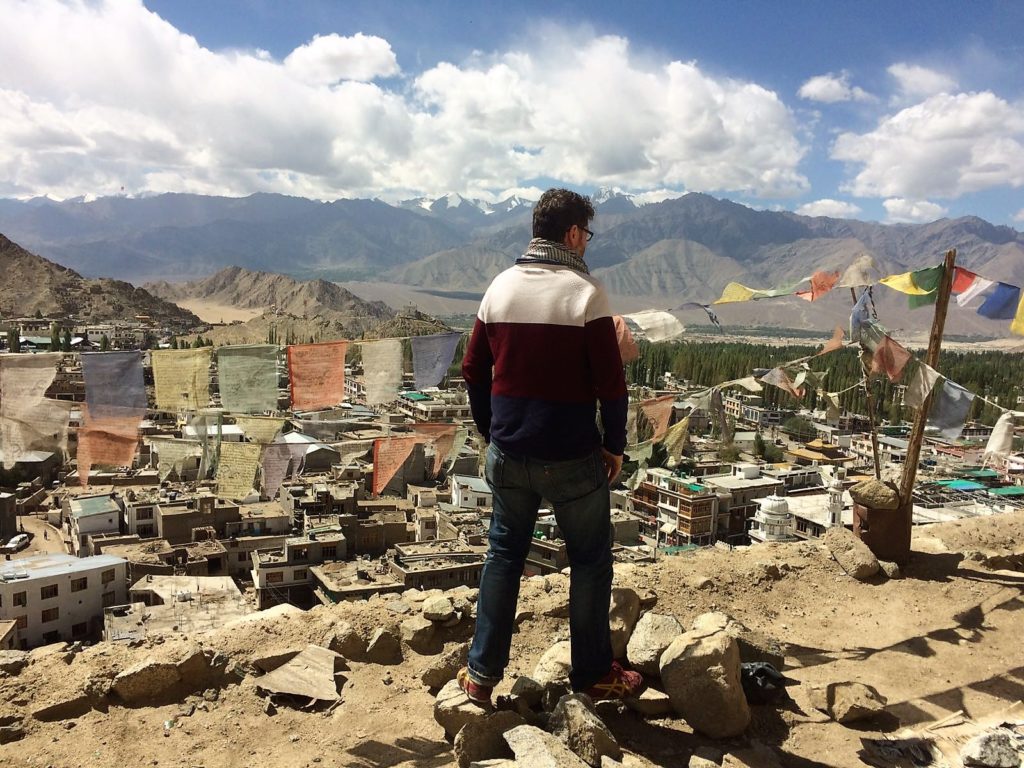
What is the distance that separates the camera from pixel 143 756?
3.95 metres

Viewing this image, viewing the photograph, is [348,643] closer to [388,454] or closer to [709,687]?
[709,687]

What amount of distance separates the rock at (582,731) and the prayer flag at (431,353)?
5.42 metres

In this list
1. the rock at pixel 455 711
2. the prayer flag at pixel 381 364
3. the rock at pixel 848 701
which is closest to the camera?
the rock at pixel 455 711

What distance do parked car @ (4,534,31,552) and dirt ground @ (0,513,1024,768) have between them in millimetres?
26810

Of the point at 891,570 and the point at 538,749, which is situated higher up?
the point at 538,749

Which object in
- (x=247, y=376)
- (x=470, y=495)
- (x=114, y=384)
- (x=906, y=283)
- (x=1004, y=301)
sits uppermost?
(x=906, y=283)

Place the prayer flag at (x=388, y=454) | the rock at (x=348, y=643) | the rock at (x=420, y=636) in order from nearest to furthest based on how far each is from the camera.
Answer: the rock at (x=348, y=643), the rock at (x=420, y=636), the prayer flag at (x=388, y=454)

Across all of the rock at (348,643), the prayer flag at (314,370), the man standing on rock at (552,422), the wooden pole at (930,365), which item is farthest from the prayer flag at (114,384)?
the wooden pole at (930,365)

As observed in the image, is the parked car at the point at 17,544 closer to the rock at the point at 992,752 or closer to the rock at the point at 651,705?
the rock at the point at 651,705

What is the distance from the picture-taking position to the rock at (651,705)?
4.07 meters

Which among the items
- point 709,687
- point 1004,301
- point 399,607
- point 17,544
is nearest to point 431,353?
point 399,607

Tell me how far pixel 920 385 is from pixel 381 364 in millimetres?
6005

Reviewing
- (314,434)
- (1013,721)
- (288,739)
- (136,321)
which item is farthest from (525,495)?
(136,321)

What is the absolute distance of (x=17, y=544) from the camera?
27.2 m
